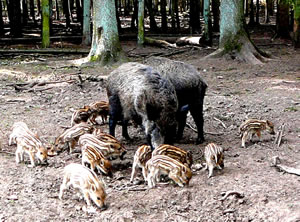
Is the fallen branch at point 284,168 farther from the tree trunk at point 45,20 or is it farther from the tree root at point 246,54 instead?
the tree trunk at point 45,20

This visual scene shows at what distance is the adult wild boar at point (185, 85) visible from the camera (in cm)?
688

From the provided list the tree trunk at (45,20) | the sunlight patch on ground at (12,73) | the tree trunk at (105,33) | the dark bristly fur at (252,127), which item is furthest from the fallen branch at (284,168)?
the tree trunk at (45,20)

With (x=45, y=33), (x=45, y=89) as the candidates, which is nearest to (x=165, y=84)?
(x=45, y=89)

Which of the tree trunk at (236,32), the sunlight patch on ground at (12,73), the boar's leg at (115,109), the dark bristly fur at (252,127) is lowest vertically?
the dark bristly fur at (252,127)

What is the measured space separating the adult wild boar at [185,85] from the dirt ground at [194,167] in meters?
0.45

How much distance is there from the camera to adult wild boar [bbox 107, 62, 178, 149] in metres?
6.19

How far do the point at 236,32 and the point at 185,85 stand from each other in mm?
7382

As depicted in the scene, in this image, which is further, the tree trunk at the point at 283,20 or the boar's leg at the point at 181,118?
the tree trunk at the point at 283,20

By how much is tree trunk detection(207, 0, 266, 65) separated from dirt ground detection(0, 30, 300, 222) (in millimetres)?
1754

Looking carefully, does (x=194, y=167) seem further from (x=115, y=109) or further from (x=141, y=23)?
(x=141, y=23)

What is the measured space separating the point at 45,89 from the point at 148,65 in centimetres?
429

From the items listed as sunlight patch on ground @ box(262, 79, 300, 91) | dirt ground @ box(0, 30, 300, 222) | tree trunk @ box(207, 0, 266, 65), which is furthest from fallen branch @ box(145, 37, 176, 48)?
sunlight patch on ground @ box(262, 79, 300, 91)

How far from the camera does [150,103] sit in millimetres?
6234

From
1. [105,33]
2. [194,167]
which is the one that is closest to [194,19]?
[105,33]
